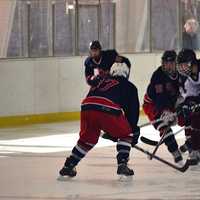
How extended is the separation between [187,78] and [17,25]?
5958 millimetres

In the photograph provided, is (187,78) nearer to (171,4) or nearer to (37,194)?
(37,194)

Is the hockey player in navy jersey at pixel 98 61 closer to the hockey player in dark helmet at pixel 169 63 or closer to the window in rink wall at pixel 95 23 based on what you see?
the hockey player in dark helmet at pixel 169 63

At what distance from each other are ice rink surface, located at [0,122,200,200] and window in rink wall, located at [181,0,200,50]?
16.9 feet

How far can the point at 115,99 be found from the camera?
729 cm

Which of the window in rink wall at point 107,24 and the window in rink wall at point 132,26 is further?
the window in rink wall at point 132,26

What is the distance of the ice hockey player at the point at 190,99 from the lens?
25.0 feet

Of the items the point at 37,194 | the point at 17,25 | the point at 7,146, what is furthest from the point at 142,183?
the point at 17,25

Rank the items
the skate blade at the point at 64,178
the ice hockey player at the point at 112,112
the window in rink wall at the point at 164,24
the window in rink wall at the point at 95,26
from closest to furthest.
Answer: the ice hockey player at the point at 112,112
the skate blade at the point at 64,178
the window in rink wall at the point at 95,26
the window in rink wall at the point at 164,24

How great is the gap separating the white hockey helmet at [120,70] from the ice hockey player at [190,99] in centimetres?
50

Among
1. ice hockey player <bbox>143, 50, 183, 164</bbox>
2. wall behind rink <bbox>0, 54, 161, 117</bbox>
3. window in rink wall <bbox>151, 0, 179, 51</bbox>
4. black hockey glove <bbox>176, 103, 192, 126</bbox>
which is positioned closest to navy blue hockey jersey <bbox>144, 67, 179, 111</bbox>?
ice hockey player <bbox>143, 50, 183, 164</bbox>

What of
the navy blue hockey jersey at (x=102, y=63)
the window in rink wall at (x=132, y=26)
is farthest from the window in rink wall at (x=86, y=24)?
the navy blue hockey jersey at (x=102, y=63)

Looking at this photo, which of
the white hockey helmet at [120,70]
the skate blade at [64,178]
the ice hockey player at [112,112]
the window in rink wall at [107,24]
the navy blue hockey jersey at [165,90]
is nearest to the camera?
the ice hockey player at [112,112]

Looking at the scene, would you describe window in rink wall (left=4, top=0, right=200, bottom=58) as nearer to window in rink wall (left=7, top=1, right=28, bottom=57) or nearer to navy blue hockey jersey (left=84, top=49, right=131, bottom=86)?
window in rink wall (left=7, top=1, right=28, bottom=57)

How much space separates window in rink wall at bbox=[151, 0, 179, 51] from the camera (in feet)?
49.8
